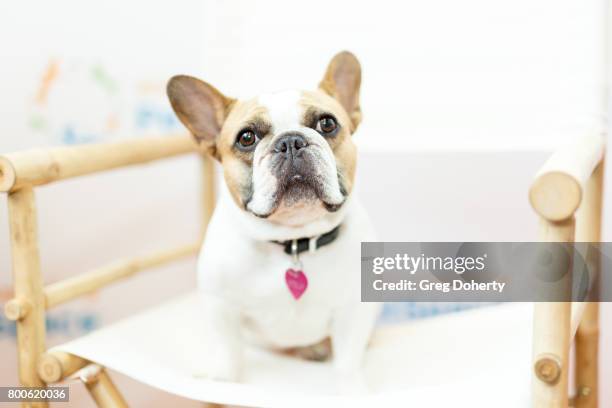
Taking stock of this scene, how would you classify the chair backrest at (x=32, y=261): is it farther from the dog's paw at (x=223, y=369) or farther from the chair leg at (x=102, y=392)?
the dog's paw at (x=223, y=369)

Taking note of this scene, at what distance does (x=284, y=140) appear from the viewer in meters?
0.88

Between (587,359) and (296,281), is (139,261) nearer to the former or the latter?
(296,281)

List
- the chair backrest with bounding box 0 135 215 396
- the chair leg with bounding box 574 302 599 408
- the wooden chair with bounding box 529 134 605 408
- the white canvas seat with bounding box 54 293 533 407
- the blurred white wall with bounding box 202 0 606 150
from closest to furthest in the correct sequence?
the wooden chair with bounding box 529 134 605 408 < the white canvas seat with bounding box 54 293 533 407 < the chair backrest with bounding box 0 135 215 396 < the chair leg with bounding box 574 302 599 408 < the blurred white wall with bounding box 202 0 606 150

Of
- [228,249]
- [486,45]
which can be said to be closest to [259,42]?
[486,45]

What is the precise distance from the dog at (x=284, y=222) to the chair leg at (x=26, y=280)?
0.79 ft

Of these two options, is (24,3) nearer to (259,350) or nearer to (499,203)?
(259,350)

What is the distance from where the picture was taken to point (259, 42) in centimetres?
143

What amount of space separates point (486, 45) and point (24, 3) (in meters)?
0.98

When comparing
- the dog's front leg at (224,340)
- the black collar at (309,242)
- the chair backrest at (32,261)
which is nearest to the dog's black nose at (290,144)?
the black collar at (309,242)

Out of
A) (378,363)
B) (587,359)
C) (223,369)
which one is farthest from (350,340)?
(587,359)

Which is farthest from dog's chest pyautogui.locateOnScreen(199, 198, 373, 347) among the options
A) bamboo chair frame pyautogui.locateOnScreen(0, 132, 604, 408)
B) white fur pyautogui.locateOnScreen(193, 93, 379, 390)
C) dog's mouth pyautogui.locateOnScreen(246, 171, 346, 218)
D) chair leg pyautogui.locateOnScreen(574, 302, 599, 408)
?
chair leg pyautogui.locateOnScreen(574, 302, 599, 408)

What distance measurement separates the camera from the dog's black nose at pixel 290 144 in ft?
2.87

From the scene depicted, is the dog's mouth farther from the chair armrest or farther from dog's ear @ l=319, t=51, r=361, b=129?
the chair armrest

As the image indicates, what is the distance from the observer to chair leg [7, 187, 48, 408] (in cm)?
98
